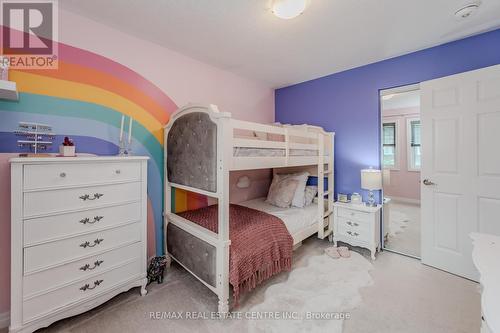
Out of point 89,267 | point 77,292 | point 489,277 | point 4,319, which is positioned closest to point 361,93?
point 489,277

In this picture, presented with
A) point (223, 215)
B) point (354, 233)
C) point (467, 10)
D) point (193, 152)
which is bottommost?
point (354, 233)

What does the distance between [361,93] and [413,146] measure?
8.68 ft

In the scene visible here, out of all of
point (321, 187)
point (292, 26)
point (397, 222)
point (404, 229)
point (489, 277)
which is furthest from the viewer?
point (397, 222)

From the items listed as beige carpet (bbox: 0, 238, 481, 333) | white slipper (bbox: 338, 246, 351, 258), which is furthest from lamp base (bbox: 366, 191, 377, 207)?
beige carpet (bbox: 0, 238, 481, 333)

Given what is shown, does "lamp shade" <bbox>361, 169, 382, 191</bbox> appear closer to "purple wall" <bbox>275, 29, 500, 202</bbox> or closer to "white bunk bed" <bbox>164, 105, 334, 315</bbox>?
"purple wall" <bbox>275, 29, 500, 202</bbox>

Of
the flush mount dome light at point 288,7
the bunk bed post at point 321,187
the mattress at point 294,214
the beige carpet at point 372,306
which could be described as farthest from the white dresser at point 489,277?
the flush mount dome light at point 288,7

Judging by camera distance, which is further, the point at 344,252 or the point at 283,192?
the point at 283,192

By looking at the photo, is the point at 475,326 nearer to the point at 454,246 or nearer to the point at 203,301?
the point at 454,246

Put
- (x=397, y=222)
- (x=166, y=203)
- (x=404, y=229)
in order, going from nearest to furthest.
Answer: (x=166, y=203) < (x=404, y=229) < (x=397, y=222)

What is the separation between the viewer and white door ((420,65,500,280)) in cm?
204

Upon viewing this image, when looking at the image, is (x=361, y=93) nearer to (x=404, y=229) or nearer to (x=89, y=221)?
(x=404, y=229)

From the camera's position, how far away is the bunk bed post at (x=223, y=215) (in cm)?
167

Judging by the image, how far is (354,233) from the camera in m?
2.76

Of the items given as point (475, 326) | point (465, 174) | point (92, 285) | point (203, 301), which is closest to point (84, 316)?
point (92, 285)
